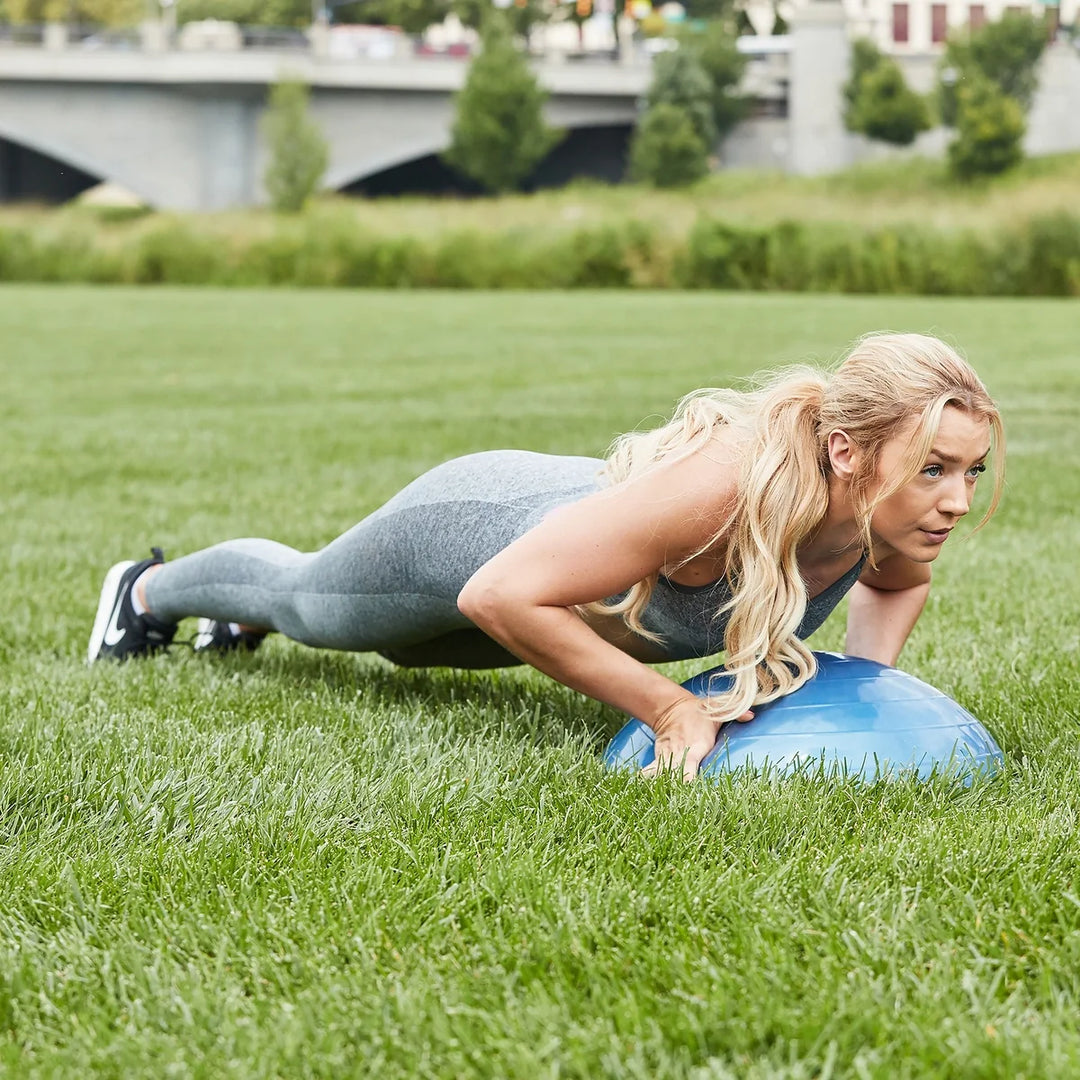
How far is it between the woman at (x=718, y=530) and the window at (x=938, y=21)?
3484 inches

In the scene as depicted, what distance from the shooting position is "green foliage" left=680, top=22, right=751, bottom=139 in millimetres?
59750

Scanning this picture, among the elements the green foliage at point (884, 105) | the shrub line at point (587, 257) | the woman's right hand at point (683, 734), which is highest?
the green foliage at point (884, 105)

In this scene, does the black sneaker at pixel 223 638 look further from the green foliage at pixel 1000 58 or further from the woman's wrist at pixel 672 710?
the green foliage at pixel 1000 58

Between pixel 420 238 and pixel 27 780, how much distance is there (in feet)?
110

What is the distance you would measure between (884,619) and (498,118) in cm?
5510

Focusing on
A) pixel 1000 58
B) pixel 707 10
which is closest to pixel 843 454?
pixel 1000 58

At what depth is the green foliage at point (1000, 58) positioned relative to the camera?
5619 cm

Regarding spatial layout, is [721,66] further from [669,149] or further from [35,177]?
[35,177]

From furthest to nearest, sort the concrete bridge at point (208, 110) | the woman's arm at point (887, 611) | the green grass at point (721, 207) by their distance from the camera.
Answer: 1. the concrete bridge at point (208, 110)
2. the green grass at point (721, 207)
3. the woman's arm at point (887, 611)

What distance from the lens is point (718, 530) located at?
3047 mm

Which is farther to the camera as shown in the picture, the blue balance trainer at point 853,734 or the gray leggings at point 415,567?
the gray leggings at point 415,567

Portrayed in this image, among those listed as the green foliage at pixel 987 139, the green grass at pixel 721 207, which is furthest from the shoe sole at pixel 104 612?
the green foliage at pixel 987 139

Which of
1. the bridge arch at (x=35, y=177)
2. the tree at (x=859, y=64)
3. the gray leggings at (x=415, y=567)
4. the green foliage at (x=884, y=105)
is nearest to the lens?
the gray leggings at (x=415, y=567)

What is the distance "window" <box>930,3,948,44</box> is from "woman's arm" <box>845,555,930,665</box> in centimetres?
8814
